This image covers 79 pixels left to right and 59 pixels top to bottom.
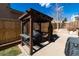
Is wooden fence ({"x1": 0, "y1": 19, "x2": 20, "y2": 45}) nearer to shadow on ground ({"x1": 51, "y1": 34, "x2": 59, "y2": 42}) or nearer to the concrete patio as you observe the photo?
the concrete patio

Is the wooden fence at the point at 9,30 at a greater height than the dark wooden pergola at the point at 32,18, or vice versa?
the dark wooden pergola at the point at 32,18

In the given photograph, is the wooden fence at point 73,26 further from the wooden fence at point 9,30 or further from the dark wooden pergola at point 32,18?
the wooden fence at point 9,30

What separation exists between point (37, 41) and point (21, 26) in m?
0.34

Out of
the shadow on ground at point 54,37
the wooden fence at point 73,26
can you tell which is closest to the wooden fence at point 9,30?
the shadow on ground at point 54,37

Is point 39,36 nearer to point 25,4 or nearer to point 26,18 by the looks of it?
point 26,18

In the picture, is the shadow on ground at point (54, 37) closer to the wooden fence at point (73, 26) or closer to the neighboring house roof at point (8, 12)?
the wooden fence at point (73, 26)

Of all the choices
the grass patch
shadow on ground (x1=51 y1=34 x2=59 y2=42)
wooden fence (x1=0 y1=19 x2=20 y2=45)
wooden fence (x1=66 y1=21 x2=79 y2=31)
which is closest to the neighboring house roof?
wooden fence (x1=0 y1=19 x2=20 y2=45)

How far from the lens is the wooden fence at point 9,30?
8.89 ft

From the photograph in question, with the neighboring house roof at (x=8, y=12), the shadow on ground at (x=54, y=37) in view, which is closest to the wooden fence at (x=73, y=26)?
the shadow on ground at (x=54, y=37)

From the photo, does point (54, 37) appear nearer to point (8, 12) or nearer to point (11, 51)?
point (11, 51)

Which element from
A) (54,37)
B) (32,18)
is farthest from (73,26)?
(32,18)

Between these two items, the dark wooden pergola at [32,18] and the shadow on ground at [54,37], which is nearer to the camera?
the dark wooden pergola at [32,18]

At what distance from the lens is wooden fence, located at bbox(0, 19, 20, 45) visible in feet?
8.89

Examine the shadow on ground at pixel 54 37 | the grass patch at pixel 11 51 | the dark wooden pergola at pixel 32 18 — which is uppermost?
the dark wooden pergola at pixel 32 18
